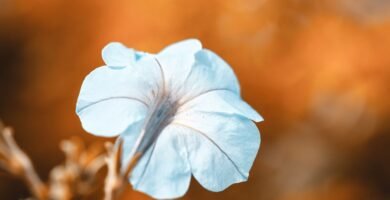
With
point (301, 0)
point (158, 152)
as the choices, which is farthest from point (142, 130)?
point (301, 0)

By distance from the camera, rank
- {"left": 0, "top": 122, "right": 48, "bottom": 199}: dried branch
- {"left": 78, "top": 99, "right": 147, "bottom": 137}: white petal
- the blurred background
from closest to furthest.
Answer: {"left": 0, "top": 122, "right": 48, "bottom": 199}: dried branch, {"left": 78, "top": 99, "right": 147, "bottom": 137}: white petal, the blurred background

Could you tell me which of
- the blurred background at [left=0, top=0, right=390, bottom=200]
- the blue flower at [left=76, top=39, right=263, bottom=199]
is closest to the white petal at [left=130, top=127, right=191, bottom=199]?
the blue flower at [left=76, top=39, right=263, bottom=199]

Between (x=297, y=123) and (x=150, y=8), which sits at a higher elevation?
(x=150, y=8)

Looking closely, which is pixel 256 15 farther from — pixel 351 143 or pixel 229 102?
pixel 229 102

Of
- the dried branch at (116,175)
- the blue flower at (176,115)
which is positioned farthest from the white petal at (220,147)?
the dried branch at (116,175)

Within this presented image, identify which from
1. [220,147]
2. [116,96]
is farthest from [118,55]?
[220,147]

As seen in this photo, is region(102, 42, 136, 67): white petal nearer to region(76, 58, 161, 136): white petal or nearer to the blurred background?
region(76, 58, 161, 136): white petal
